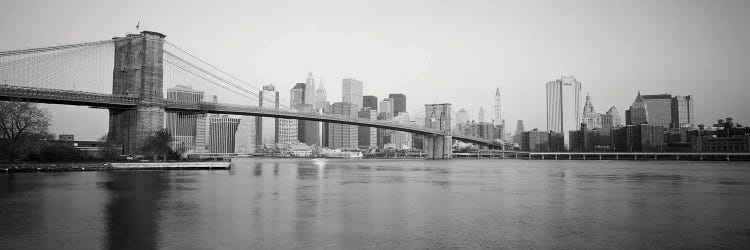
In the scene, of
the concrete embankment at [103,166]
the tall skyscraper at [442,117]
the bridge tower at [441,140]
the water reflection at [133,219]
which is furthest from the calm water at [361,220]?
the tall skyscraper at [442,117]

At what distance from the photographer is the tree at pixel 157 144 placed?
167 ft

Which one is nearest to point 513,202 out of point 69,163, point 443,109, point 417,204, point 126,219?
point 417,204

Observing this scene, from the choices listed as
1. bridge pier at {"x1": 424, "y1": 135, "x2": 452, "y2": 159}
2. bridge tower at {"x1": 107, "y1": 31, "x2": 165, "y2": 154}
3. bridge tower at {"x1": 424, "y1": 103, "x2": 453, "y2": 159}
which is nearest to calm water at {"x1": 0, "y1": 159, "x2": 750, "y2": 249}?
bridge tower at {"x1": 107, "y1": 31, "x2": 165, "y2": 154}

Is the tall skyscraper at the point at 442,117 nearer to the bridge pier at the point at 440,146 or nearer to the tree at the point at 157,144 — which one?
the bridge pier at the point at 440,146

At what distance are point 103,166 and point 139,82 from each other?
12.2 metres

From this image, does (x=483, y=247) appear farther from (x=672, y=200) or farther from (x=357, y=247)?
(x=672, y=200)

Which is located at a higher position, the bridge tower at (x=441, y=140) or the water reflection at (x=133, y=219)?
the bridge tower at (x=441, y=140)

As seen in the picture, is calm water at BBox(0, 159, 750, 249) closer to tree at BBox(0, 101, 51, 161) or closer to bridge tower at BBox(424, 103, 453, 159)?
tree at BBox(0, 101, 51, 161)

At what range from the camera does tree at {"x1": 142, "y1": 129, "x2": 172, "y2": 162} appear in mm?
50906

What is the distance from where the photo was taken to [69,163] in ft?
144

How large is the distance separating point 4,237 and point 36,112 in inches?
1515

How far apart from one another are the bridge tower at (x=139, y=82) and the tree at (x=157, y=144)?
1.32 m

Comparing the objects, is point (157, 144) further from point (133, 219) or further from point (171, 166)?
point (133, 219)

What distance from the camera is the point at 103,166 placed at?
147ft
